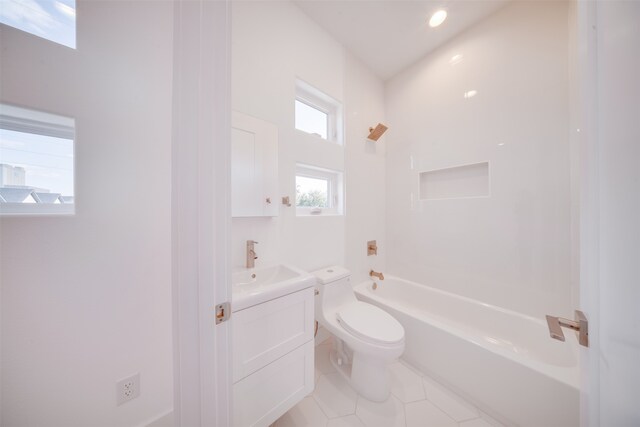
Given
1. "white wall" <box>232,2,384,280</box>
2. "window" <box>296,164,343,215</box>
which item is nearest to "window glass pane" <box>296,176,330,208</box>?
"window" <box>296,164,343,215</box>

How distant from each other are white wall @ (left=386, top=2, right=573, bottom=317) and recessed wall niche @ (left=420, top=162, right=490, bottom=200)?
0.06 metres

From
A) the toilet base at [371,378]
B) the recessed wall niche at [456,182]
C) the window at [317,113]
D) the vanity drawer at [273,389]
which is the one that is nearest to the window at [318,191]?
the window at [317,113]

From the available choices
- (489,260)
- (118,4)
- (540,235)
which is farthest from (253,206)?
(540,235)

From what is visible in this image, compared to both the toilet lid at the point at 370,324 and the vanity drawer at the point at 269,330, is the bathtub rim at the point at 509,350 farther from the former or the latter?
the vanity drawer at the point at 269,330

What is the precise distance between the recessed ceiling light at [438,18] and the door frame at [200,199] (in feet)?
6.17

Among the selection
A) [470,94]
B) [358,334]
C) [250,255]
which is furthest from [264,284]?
[470,94]

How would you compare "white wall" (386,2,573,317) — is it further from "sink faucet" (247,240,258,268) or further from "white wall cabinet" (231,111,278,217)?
"sink faucet" (247,240,258,268)

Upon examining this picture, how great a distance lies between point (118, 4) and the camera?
0.86 metres

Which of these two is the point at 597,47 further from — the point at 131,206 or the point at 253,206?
the point at 131,206

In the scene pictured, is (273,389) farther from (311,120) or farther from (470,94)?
(470,94)

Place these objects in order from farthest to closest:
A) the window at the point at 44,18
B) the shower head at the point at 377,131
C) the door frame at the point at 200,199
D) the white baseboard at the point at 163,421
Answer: the shower head at the point at 377,131 < the white baseboard at the point at 163,421 < the window at the point at 44,18 < the door frame at the point at 200,199

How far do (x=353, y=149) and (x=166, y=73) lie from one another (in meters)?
1.48

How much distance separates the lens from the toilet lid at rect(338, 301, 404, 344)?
120 centimetres

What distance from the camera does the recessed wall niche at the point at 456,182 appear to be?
5.59 ft
